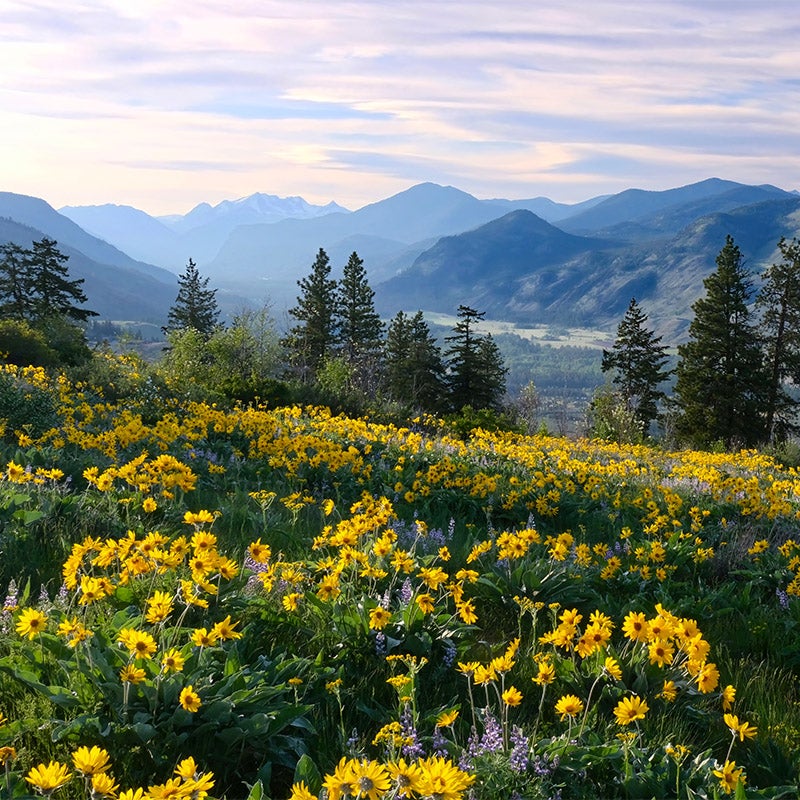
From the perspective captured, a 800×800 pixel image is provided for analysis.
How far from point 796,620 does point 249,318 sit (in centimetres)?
5593

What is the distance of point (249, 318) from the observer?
189 ft

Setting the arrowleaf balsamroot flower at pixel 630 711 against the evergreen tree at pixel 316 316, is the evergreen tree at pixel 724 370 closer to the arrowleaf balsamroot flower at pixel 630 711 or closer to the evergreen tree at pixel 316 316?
the evergreen tree at pixel 316 316

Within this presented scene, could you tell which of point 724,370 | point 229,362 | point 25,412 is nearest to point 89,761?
point 25,412

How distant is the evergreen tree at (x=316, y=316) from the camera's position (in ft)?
207

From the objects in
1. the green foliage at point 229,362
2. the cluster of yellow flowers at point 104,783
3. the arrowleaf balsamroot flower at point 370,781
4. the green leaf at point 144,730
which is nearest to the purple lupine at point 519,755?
the arrowleaf balsamroot flower at point 370,781

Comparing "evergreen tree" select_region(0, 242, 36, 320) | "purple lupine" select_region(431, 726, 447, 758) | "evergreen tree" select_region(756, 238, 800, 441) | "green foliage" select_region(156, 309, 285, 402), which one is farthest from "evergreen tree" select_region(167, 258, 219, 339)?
"purple lupine" select_region(431, 726, 447, 758)

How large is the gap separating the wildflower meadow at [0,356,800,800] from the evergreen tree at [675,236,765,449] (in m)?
42.3

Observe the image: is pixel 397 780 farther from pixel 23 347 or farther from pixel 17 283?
pixel 17 283

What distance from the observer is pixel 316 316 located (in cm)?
6412

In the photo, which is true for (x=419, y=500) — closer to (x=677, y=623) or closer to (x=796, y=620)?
(x=796, y=620)

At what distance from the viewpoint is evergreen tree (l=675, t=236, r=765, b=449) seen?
44375 millimetres

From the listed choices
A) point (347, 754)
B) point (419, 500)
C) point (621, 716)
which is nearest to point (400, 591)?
point (347, 754)

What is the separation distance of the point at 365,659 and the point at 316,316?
2439 inches

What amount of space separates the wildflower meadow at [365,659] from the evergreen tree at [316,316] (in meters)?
57.6
